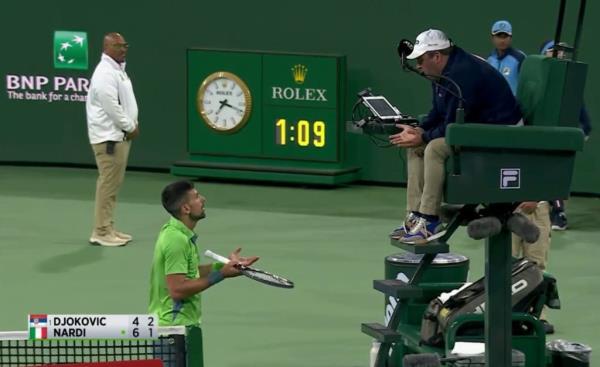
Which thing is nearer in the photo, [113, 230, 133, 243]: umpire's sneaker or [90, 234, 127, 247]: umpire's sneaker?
[90, 234, 127, 247]: umpire's sneaker

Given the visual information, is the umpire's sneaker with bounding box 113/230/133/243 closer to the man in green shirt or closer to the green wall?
the green wall

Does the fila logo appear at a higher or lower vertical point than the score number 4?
higher

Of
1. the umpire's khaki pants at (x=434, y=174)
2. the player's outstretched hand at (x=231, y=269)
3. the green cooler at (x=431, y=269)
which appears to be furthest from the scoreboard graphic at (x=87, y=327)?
the green cooler at (x=431, y=269)

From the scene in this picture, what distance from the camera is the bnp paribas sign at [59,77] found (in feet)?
61.6

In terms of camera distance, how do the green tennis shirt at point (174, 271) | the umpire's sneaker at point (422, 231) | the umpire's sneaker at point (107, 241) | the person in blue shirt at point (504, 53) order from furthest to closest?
the person in blue shirt at point (504, 53)
the umpire's sneaker at point (107, 241)
the green tennis shirt at point (174, 271)
the umpire's sneaker at point (422, 231)

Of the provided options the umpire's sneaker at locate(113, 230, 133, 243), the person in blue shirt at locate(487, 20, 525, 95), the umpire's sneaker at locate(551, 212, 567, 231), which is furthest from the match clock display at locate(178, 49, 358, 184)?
the umpire's sneaker at locate(113, 230, 133, 243)

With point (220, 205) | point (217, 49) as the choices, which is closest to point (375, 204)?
point (220, 205)

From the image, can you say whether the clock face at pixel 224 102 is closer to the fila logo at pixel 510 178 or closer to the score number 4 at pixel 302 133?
the score number 4 at pixel 302 133

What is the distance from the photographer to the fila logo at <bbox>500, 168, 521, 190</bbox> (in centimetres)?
704

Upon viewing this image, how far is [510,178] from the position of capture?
7055mm

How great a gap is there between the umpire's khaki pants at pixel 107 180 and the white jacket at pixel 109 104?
0.12 meters

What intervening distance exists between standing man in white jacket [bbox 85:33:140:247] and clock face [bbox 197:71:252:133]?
352 centimetres

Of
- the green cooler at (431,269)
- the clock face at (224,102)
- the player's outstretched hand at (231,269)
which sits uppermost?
the player's outstretched hand at (231,269)

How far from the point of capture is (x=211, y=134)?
58.5 feet
